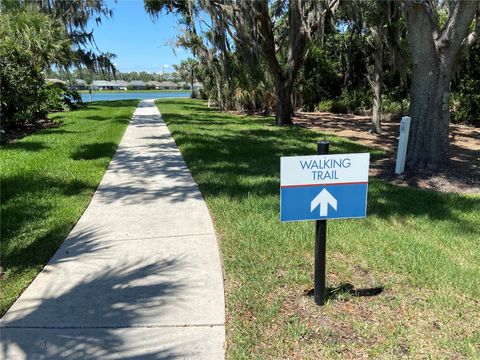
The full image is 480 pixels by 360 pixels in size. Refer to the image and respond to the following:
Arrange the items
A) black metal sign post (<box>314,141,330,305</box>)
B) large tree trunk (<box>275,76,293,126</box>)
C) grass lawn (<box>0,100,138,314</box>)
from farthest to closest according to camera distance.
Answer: large tree trunk (<box>275,76,293,126</box>)
grass lawn (<box>0,100,138,314</box>)
black metal sign post (<box>314,141,330,305</box>)

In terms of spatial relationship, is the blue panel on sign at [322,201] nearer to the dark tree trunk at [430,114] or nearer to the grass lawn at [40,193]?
the grass lawn at [40,193]

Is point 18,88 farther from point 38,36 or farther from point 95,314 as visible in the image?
point 95,314

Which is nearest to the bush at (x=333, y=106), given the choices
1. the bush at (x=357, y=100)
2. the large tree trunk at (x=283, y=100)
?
the bush at (x=357, y=100)

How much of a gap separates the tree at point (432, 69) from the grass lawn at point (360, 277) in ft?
4.28

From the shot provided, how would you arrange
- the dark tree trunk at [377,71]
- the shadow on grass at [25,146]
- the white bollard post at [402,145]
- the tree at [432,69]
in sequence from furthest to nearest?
the dark tree trunk at [377,71] → the shadow on grass at [25,146] → the white bollard post at [402,145] → the tree at [432,69]

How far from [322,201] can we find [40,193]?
15.1 ft

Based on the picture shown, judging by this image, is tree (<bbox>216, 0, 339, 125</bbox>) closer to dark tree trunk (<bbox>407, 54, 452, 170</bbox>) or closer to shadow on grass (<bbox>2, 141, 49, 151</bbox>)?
dark tree trunk (<bbox>407, 54, 452, 170</bbox>)

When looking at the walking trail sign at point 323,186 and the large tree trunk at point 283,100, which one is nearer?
the walking trail sign at point 323,186

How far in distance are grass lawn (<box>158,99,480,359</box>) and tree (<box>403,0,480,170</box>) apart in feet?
4.28

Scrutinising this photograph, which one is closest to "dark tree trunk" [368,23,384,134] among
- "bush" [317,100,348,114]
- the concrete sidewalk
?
the concrete sidewalk

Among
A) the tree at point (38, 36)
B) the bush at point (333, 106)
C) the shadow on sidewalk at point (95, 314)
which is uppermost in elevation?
the tree at point (38, 36)

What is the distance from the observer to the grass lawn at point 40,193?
4074 mm

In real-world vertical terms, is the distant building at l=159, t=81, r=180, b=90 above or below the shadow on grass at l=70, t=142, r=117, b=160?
above

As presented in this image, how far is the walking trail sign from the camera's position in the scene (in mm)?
3010
